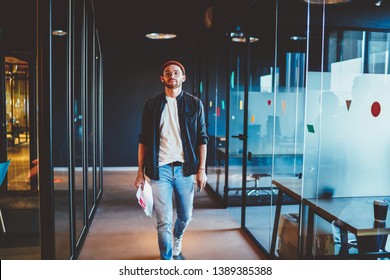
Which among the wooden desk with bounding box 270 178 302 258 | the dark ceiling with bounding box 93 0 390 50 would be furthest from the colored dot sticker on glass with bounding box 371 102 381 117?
the dark ceiling with bounding box 93 0 390 50

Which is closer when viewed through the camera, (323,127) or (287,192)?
(323,127)

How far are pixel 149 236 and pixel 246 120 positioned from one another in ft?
5.14

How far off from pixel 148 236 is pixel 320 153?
200 cm

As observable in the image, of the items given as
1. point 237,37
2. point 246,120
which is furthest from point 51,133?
point 237,37

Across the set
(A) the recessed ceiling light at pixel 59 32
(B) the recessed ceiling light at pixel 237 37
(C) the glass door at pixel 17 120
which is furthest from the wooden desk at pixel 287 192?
(C) the glass door at pixel 17 120

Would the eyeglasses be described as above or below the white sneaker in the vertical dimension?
above

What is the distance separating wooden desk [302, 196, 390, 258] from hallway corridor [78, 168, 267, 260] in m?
0.89

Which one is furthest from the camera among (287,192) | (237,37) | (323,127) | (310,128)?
(237,37)

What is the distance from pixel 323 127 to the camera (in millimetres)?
2664

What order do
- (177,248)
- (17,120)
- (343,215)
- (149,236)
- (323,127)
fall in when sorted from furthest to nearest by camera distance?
(17,120), (149,236), (177,248), (323,127), (343,215)

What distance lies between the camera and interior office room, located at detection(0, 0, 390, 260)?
2344mm

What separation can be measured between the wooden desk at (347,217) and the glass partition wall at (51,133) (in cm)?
165

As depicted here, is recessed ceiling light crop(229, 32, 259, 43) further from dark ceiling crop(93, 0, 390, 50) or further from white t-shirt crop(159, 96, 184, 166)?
white t-shirt crop(159, 96, 184, 166)

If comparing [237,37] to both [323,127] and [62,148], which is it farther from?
[62,148]
